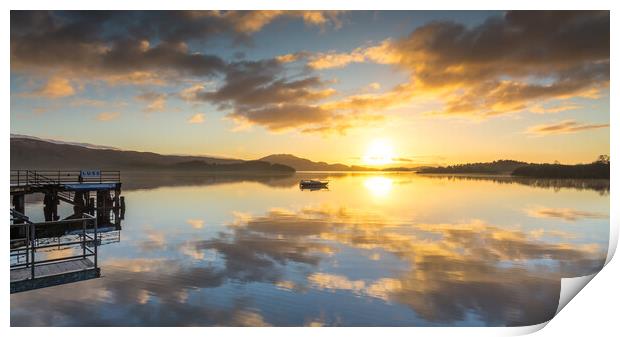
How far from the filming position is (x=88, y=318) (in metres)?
11.6

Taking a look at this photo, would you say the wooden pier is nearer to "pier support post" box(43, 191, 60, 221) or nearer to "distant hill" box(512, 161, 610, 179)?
"pier support post" box(43, 191, 60, 221)

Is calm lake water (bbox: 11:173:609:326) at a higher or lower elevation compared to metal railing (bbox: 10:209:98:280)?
lower

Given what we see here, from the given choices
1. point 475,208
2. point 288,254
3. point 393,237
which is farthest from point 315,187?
point 288,254

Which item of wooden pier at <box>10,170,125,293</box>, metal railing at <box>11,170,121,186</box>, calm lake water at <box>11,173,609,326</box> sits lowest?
calm lake water at <box>11,173,609,326</box>

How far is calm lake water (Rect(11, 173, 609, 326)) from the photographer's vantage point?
12.1m

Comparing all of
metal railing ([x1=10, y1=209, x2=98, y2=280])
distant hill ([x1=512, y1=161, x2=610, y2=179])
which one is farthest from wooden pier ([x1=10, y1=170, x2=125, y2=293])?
distant hill ([x1=512, y1=161, x2=610, y2=179])

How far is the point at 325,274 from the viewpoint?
53.7 feet

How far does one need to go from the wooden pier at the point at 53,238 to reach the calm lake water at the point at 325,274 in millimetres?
1087

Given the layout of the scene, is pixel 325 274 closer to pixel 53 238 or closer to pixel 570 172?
pixel 53 238

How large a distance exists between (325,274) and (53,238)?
1561 centimetres

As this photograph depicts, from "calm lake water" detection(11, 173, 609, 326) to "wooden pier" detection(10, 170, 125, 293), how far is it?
109 centimetres
